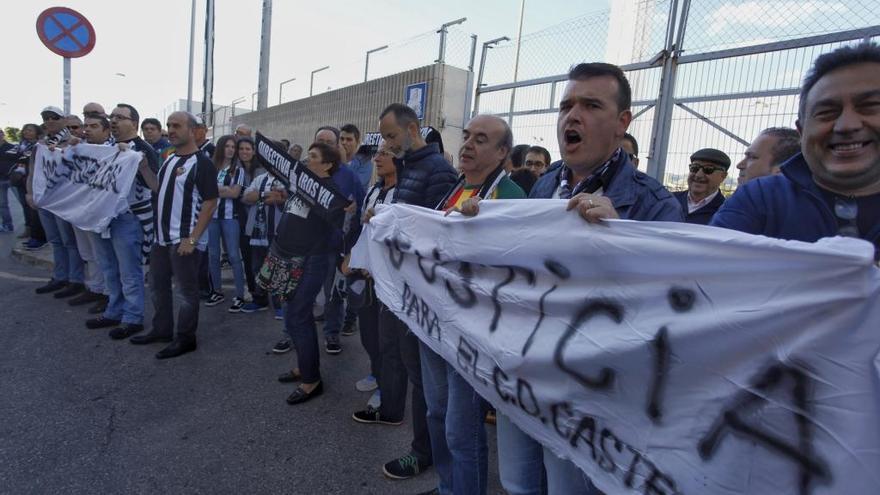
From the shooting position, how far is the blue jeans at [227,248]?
17.9ft

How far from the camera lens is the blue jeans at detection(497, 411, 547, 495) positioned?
5.85ft

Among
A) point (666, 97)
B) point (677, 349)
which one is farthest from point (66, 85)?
point (677, 349)

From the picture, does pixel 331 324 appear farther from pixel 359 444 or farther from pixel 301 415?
pixel 359 444

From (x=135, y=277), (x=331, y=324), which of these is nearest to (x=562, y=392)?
(x=331, y=324)

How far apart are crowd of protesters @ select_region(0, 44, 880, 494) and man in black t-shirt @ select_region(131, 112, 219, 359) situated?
0.01m

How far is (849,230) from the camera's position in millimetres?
1182

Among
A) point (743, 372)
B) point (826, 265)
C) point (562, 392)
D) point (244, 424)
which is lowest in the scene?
point (244, 424)

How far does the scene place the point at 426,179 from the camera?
8.90 ft

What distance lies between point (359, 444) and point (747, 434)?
229 centimetres

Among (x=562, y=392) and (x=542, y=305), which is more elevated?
(x=542, y=305)

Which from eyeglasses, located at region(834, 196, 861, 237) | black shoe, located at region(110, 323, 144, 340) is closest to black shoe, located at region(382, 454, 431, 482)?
eyeglasses, located at region(834, 196, 861, 237)

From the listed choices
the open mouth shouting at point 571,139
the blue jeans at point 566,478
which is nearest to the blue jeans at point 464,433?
the blue jeans at point 566,478

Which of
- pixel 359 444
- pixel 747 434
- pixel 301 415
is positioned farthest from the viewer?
pixel 301 415

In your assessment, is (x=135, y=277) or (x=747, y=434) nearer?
(x=747, y=434)
